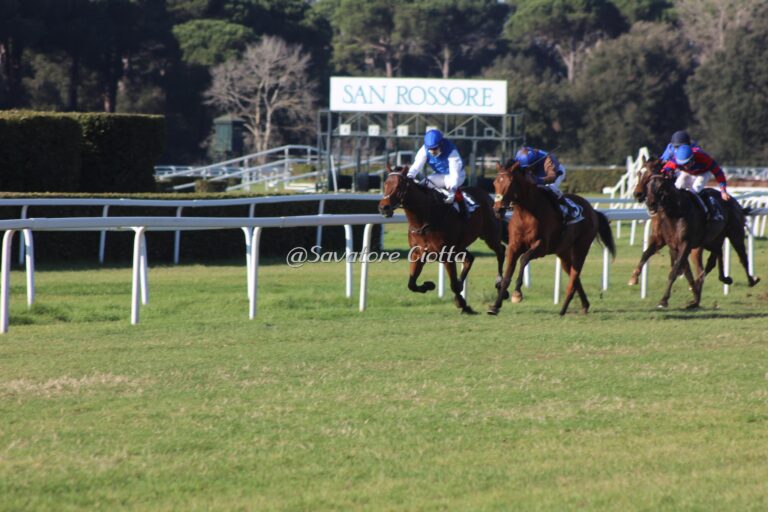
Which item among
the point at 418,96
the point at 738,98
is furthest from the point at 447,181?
the point at 738,98

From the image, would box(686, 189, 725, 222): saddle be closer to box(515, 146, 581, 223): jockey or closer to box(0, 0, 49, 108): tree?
box(515, 146, 581, 223): jockey

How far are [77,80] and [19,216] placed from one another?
35.1 m

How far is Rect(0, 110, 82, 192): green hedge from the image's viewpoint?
1590cm

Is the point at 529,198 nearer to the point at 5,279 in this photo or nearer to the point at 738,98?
the point at 5,279

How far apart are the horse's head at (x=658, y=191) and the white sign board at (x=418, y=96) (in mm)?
22613

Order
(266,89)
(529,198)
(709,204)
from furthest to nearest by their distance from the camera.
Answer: (266,89), (709,204), (529,198)

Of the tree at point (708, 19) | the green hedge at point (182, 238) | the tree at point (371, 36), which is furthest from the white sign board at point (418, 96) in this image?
the tree at point (371, 36)

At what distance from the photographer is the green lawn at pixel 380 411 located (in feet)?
14.4

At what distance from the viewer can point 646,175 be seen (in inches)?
436

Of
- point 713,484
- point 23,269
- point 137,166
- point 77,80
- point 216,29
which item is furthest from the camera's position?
point 216,29

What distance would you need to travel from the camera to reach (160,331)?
8.39m

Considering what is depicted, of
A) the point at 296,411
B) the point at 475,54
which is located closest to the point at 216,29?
the point at 475,54

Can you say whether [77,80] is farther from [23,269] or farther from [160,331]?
[160,331]

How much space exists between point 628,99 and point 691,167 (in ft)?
141
